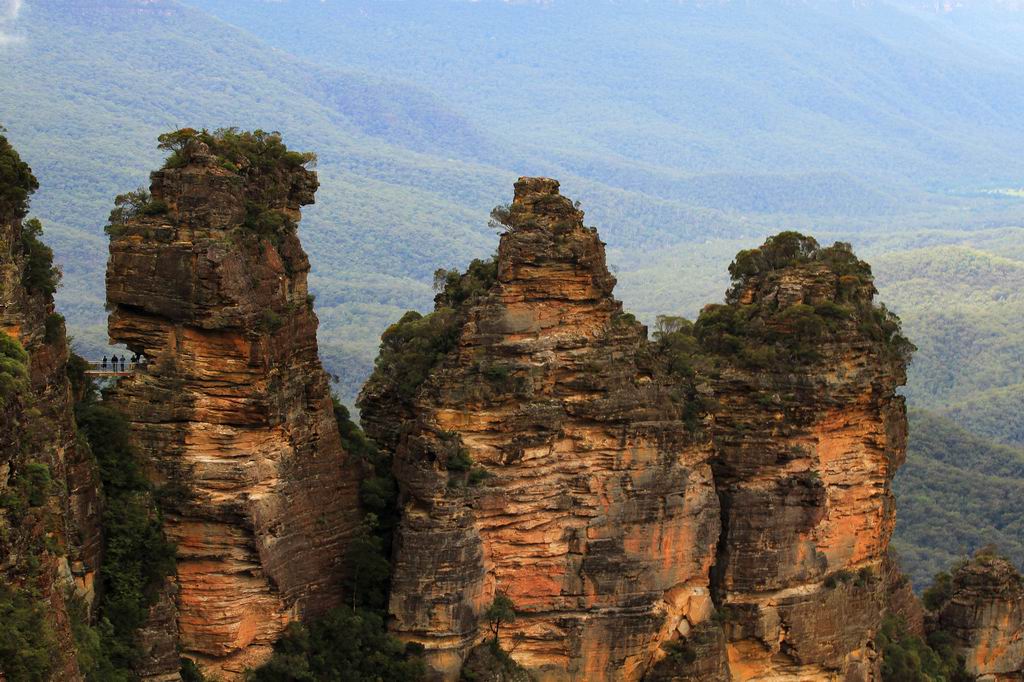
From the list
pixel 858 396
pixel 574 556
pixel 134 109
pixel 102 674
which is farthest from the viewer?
pixel 134 109

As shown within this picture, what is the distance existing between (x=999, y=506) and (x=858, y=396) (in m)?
49.6

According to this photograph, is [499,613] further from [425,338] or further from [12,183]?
[12,183]

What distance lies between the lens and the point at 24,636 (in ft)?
110

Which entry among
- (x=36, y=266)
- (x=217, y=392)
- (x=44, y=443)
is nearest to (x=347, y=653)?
(x=217, y=392)

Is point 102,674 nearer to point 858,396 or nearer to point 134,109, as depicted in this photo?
point 858,396

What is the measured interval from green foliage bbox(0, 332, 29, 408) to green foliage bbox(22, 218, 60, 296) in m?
3.57

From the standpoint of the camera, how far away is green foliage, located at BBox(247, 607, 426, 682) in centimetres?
4794

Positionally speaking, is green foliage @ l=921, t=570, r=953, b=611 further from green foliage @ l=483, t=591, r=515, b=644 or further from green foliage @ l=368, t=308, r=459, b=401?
green foliage @ l=368, t=308, r=459, b=401

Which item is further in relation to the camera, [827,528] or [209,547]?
[827,528]

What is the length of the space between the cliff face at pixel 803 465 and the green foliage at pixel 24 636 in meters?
25.5

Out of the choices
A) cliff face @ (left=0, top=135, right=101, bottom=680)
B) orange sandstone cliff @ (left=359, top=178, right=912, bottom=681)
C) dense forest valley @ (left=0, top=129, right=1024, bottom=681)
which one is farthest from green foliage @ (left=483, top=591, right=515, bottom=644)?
cliff face @ (left=0, top=135, right=101, bottom=680)

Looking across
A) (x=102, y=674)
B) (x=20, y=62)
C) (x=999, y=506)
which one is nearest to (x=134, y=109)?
(x=20, y=62)

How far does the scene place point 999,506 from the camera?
102312mm

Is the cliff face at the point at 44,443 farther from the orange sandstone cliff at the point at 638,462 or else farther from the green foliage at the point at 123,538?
the orange sandstone cliff at the point at 638,462
